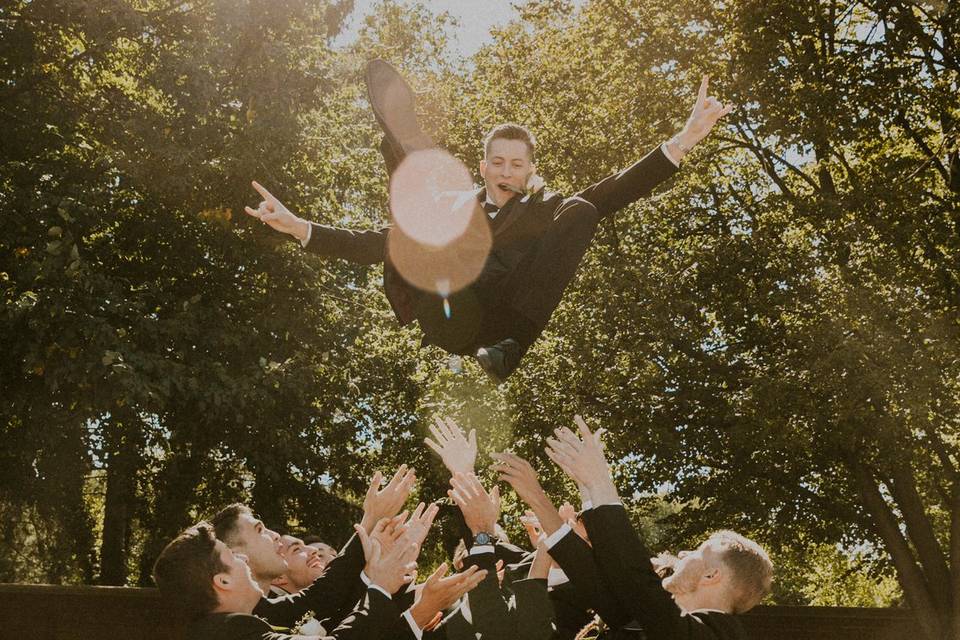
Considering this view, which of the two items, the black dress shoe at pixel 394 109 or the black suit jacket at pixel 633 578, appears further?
the black dress shoe at pixel 394 109

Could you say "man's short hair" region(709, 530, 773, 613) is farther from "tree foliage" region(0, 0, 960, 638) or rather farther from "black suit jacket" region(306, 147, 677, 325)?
"tree foliage" region(0, 0, 960, 638)

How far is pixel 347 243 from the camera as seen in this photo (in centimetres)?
496

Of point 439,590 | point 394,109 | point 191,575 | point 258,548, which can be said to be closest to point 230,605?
point 191,575

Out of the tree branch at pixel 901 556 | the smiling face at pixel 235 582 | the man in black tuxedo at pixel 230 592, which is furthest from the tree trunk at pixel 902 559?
the smiling face at pixel 235 582

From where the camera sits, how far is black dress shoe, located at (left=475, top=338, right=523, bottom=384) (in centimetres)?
447

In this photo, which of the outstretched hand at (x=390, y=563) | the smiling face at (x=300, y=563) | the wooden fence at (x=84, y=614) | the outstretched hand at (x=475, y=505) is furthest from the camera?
the wooden fence at (x=84, y=614)

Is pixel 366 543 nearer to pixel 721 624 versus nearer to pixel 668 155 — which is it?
pixel 721 624

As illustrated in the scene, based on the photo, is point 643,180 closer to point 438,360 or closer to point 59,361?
point 59,361

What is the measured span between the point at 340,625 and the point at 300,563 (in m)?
1.91

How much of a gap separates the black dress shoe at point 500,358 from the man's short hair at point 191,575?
1441 mm

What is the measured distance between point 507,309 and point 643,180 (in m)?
0.91

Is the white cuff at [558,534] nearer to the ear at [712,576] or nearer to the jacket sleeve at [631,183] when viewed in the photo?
the ear at [712,576]

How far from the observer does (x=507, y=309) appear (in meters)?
4.73

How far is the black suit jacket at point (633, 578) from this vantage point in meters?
3.23
